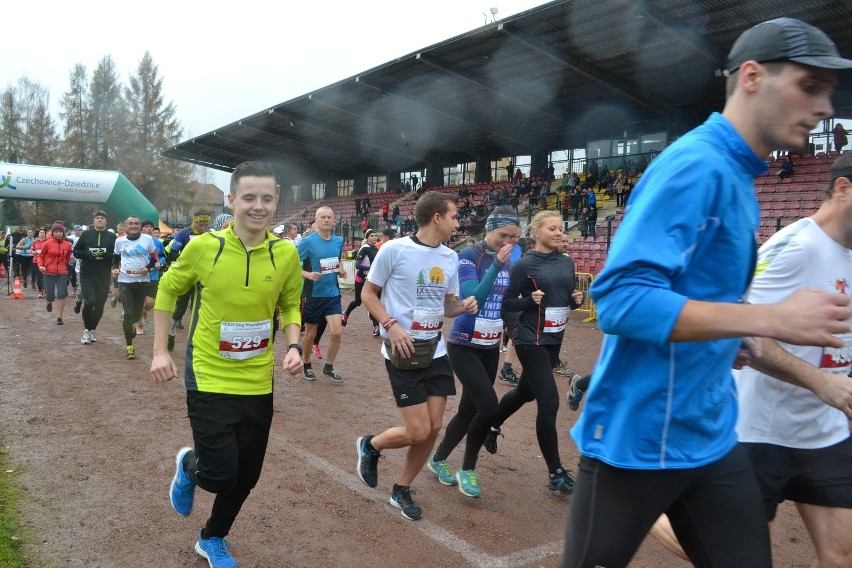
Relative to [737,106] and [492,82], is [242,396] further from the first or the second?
[492,82]

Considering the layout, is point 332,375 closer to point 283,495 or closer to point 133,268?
point 133,268

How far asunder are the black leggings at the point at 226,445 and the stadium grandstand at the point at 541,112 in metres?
11.0

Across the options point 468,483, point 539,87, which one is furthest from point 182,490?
point 539,87

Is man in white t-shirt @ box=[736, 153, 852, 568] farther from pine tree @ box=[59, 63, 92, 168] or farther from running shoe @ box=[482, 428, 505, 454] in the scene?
pine tree @ box=[59, 63, 92, 168]

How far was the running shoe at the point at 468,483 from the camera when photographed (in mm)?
4648

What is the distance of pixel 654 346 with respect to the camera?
178 centimetres

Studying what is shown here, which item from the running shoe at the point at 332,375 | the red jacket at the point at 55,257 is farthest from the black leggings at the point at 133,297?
the red jacket at the point at 55,257

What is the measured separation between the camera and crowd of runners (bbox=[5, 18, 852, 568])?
167 centimetres

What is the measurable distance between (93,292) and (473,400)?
7.83m

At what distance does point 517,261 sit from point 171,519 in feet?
10.3

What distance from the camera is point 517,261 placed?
5363mm

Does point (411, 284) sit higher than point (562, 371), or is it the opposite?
point (411, 284)

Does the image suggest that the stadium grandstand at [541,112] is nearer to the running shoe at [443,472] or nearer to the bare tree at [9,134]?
the running shoe at [443,472]

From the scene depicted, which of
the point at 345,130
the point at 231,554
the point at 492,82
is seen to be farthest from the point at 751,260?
the point at 345,130
